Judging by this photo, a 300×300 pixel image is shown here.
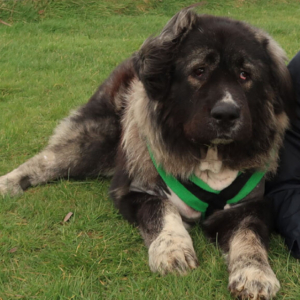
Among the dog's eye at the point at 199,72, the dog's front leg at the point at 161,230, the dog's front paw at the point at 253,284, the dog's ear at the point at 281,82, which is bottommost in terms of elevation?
the dog's front leg at the point at 161,230

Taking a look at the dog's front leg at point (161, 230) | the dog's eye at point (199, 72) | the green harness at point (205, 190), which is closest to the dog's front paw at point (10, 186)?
the dog's front leg at point (161, 230)

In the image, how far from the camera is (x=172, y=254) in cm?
308

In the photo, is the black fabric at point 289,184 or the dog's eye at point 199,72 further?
the black fabric at point 289,184

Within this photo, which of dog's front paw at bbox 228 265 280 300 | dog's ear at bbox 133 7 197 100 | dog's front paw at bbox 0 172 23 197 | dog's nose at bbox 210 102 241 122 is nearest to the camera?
dog's front paw at bbox 228 265 280 300

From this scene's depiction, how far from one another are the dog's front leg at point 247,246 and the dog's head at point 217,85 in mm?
407

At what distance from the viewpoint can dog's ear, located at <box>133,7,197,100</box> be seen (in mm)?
3471

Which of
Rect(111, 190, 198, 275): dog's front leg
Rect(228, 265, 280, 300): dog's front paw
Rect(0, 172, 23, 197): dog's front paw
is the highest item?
Rect(228, 265, 280, 300): dog's front paw

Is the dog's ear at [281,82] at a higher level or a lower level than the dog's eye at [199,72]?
lower

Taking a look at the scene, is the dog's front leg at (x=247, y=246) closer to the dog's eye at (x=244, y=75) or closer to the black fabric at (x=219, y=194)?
the black fabric at (x=219, y=194)

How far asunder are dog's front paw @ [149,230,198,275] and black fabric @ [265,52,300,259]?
812mm

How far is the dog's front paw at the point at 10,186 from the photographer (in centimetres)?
438

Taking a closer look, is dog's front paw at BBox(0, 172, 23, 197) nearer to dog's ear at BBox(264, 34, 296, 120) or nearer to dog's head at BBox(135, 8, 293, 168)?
dog's head at BBox(135, 8, 293, 168)

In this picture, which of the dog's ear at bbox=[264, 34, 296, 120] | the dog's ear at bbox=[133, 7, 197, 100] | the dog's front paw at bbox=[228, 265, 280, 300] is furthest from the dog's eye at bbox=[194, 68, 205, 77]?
the dog's front paw at bbox=[228, 265, 280, 300]

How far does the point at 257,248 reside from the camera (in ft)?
10.3
